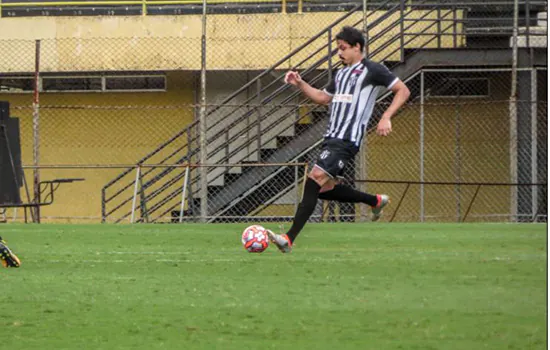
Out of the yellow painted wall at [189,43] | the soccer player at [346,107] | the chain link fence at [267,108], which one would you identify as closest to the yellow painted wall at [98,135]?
the chain link fence at [267,108]

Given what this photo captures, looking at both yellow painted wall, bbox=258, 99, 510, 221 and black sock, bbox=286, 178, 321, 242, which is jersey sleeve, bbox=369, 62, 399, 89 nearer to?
black sock, bbox=286, 178, 321, 242

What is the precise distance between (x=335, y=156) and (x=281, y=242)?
0.90m

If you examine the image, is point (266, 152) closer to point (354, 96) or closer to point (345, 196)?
point (345, 196)

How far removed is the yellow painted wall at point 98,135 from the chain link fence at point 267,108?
1.0 inches

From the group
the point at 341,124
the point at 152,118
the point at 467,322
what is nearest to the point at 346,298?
the point at 467,322

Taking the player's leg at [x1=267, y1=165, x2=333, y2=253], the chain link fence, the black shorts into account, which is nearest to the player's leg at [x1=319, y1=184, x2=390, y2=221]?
the player's leg at [x1=267, y1=165, x2=333, y2=253]

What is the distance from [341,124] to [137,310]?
4.40 m

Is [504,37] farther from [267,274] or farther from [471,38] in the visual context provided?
[267,274]

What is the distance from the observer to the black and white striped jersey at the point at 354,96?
1100 cm

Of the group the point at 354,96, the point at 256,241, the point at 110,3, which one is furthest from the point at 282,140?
the point at 256,241

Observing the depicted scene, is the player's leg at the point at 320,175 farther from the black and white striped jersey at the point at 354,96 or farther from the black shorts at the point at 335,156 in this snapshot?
the black and white striped jersey at the point at 354,96

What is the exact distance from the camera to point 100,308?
7094mm

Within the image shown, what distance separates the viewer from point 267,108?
2398 centimetres

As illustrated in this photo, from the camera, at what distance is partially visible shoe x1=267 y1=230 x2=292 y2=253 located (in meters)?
10.6
